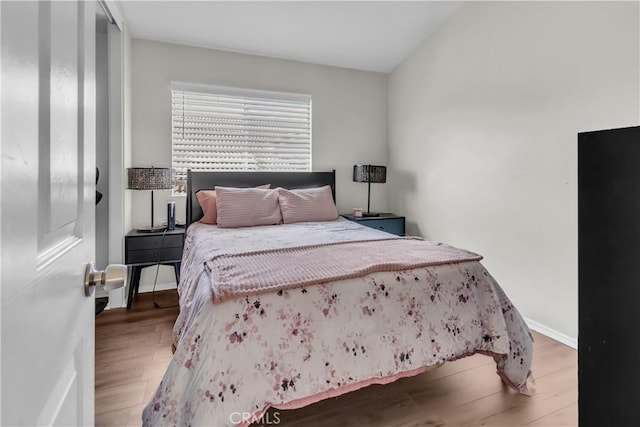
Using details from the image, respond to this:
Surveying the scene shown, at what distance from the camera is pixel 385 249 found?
194 cm

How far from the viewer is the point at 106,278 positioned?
2.21 ft

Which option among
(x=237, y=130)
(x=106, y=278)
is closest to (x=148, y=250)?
(x=237, y=130)

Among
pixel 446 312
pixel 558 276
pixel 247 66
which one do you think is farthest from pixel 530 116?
pixel 247 66

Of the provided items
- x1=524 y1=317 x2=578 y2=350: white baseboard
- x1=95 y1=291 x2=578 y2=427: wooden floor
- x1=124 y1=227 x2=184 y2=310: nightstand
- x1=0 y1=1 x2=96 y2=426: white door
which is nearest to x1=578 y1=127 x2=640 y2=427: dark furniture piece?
x1=0 y1=1 x2=96 y2=426: white door

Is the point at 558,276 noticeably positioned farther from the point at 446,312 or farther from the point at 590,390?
the point at 590,390

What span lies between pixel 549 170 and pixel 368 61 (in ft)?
7.75

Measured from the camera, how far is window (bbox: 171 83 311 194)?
3396 mm

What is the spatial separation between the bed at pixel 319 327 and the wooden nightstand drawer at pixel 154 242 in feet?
3.61

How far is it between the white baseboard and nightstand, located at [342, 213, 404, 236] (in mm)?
1542

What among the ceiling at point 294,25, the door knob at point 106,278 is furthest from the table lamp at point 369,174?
the door knob at point 106,278

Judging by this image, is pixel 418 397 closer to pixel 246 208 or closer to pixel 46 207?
pixel 46 207

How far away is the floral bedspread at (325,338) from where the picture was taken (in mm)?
1236

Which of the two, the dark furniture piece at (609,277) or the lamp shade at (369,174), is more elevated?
the lamp shade at (369,174)

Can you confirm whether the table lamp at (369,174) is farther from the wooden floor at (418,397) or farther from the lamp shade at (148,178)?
the wooden floor at (418,397)
